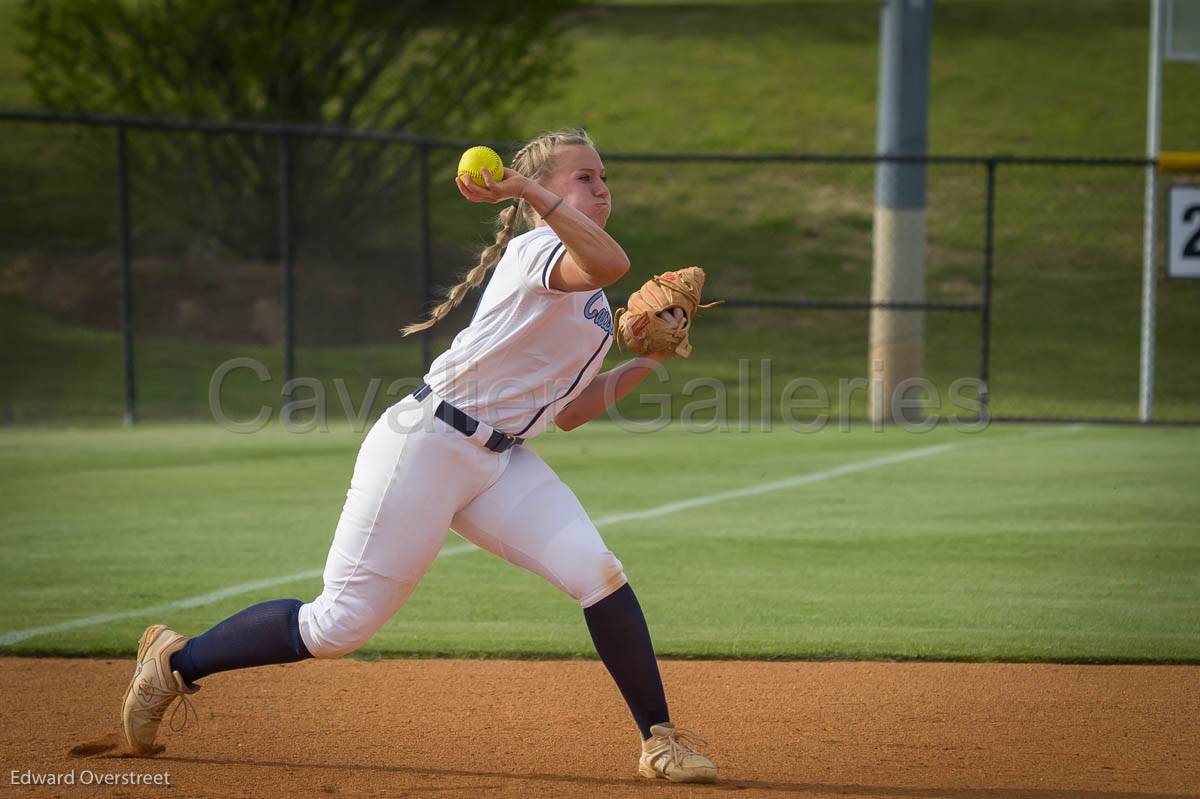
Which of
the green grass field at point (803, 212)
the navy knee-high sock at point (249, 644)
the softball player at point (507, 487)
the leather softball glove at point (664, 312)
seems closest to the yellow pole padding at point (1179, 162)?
the green grass field at point (803, 212)

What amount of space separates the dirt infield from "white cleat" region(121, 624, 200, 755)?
0.23 ft

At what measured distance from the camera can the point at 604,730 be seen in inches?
189

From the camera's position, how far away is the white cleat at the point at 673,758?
4113 millimetres

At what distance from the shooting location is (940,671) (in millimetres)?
5562

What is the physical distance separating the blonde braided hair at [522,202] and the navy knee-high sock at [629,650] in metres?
1.01

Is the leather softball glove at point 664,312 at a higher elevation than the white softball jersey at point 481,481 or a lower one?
higher

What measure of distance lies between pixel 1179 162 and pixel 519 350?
11601 mm

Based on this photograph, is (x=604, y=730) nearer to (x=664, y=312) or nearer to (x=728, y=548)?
(x=664, y=312)

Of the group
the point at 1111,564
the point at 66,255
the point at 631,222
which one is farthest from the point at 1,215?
the point at 1111,564

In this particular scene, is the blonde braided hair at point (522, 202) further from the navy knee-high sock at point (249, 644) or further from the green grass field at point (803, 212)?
the green grass field at point (803, 212)

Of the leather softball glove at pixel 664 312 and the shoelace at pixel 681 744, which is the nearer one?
the shoelace at pixel 681 744

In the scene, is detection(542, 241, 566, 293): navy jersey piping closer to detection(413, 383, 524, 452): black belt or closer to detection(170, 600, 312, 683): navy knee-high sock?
detection(413, 383, 524, 452): black belt

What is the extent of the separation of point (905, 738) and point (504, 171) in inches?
91.3

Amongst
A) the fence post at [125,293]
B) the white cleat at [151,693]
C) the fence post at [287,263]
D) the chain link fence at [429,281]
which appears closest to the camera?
the white cleat at [151,693]
